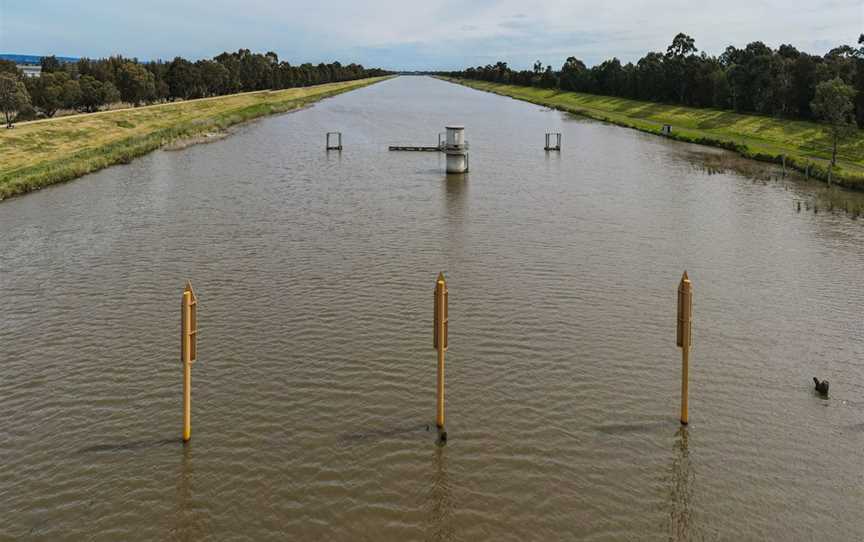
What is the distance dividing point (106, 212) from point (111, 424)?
880 inches

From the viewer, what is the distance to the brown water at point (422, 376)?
37.8ft

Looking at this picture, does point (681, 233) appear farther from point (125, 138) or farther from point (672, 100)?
point (672, 100)

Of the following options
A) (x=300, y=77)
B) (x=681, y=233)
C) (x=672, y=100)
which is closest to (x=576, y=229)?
(x=681, y=233)

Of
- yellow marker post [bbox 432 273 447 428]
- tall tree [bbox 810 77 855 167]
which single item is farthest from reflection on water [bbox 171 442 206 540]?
tall tree [bbox 810 77 855 167]

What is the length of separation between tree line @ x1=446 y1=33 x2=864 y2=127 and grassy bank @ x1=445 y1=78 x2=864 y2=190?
94.4 inches

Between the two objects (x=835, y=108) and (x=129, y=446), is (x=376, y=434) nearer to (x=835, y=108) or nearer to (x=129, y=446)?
(x=129, y=446)

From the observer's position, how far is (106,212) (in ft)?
110

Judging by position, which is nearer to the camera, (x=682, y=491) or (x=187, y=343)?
(x=682, y=491)

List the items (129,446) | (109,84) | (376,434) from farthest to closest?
(109,84)
(376,434)
(129,446)

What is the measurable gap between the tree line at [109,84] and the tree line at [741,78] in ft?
223

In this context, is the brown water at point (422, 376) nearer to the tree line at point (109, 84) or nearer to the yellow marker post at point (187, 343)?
the yellow marker post at point (187, 343)

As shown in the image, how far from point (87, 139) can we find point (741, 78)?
6951 cm

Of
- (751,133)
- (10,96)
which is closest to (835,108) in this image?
(751,133)

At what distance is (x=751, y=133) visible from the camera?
233 feet
